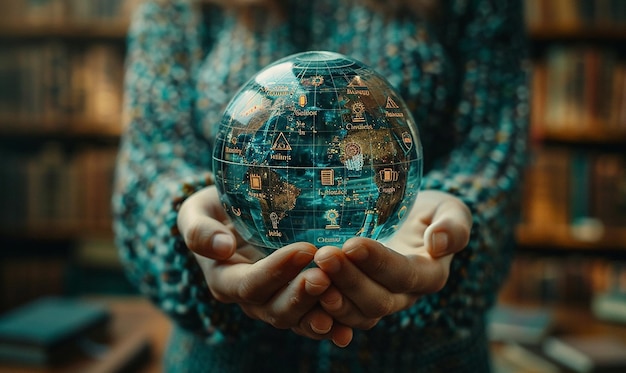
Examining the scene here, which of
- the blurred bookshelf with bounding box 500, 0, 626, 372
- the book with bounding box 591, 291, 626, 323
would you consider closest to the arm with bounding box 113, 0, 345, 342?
the book with bounding box 591, 291, 626, 323

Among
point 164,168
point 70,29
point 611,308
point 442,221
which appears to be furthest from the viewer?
point 70,29

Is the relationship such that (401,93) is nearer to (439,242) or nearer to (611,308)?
(439,242)

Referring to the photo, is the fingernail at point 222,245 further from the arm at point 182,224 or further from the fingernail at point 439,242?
the fingernail at point 439,242

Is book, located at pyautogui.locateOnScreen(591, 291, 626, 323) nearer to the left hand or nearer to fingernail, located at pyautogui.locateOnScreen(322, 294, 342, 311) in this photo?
the left hand

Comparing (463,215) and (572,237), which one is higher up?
(463,215)

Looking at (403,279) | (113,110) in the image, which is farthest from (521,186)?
(113,110)

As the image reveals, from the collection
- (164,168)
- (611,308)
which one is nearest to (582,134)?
(611,308)

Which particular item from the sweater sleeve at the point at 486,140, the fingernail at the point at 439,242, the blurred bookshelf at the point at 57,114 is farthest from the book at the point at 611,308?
the blurred bookshelf at the point at 57,114
